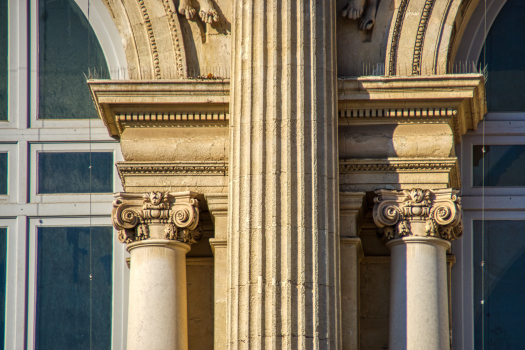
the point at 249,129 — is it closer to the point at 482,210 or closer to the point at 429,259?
the point at 429,259

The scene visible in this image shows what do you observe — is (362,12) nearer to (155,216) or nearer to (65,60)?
(155,216)

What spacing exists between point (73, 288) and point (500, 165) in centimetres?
663

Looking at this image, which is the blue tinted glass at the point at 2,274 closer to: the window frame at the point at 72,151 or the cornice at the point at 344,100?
the window frame at the point at 72,151

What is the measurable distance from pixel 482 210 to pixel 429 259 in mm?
2060

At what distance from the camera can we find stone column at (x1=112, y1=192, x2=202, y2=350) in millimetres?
15477

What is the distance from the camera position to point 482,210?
1733 centimetres

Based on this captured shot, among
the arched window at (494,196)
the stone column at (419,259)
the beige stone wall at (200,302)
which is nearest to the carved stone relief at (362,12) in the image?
the arched window at (494,196)

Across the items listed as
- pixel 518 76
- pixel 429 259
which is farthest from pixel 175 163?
pixel 518 76

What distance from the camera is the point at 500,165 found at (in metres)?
17.5

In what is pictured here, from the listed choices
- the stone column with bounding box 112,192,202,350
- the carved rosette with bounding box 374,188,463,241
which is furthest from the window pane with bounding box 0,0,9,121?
the carved rosette with bounding box 374,188,463,241

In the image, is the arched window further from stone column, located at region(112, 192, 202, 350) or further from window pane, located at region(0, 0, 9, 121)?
window pane, located at region(0, 0, 9, 121)

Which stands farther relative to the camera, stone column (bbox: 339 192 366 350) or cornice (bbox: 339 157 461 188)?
cornice (bbox: 339 157 461 188)

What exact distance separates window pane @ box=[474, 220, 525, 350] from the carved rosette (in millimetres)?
1325

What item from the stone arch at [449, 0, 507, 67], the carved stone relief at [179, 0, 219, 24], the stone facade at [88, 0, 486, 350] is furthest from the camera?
the stone arch at [449, 0, 507, 67]
